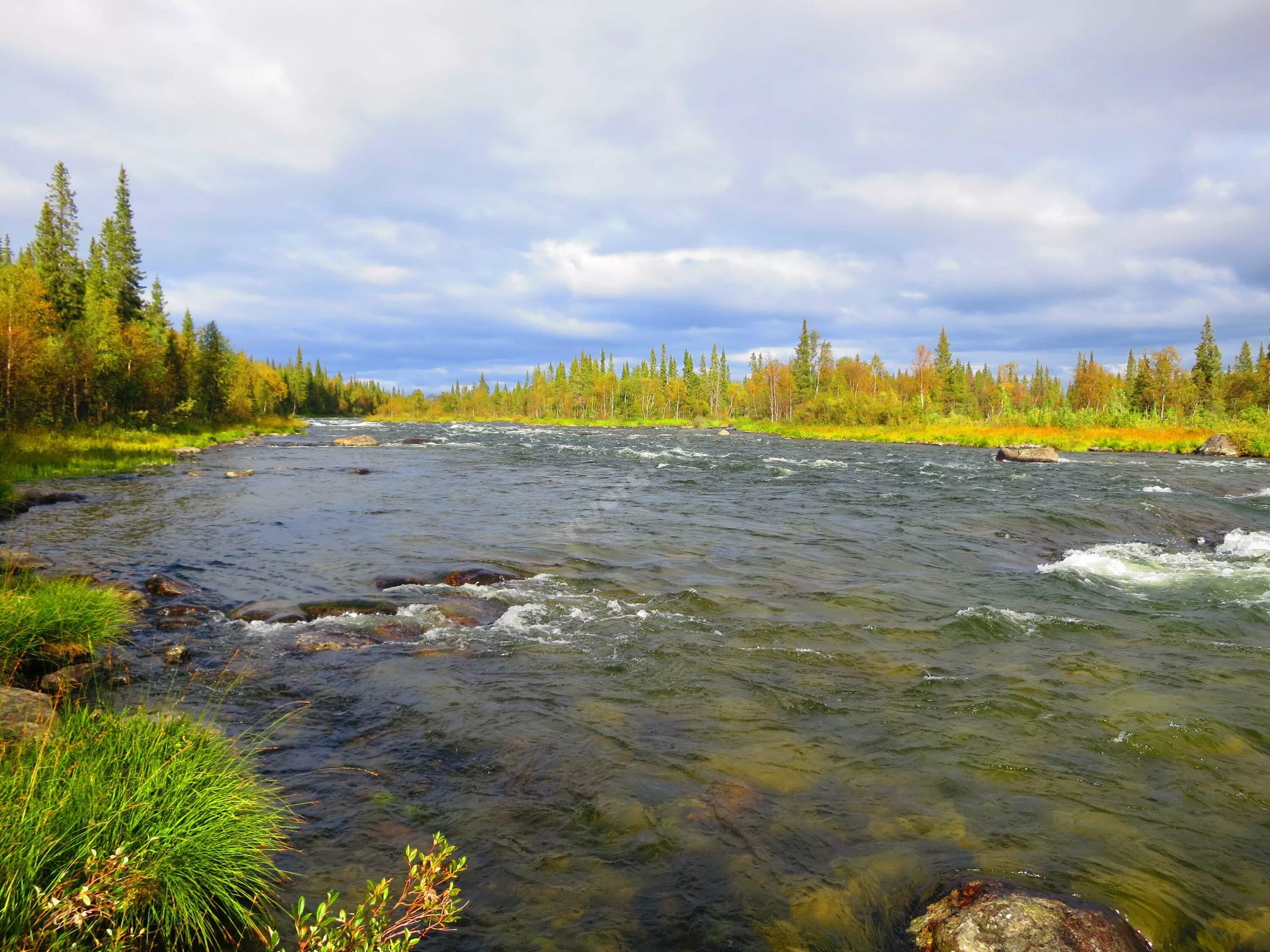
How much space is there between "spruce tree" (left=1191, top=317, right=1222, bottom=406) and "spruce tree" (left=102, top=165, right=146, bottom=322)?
4927 inches

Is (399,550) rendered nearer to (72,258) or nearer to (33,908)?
(33,908)

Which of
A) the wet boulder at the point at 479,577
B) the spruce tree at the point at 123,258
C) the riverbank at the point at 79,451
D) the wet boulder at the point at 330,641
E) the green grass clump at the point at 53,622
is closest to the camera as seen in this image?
the green grass clump at the point at 53,622

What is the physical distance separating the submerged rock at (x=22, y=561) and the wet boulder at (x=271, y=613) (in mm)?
2893

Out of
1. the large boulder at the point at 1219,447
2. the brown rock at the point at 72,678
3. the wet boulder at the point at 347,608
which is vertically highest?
the large boulder at the point at 1219,447

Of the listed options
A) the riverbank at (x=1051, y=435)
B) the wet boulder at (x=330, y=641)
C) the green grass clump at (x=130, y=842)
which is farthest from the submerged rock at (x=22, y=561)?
the riverbank at (x=1051, y=435)

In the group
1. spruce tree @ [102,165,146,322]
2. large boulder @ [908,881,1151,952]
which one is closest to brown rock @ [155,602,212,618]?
large boulder @ [908,881,1151,952]

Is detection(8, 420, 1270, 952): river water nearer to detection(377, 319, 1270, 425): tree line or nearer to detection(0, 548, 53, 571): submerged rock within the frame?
detection(0, 548, 53, 571): submerged rock

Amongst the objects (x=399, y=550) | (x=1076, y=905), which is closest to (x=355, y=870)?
(x=1076, y=905)

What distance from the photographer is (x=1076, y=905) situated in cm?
409

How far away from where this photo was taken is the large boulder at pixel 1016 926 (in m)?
3.77

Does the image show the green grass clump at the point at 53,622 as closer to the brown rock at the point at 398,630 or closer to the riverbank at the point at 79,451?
the brown rock at the point at 398,630

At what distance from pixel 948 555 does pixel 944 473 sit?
19.8 meters

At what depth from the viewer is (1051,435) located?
5397 centimetres

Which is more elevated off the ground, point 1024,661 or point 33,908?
point 33,908
